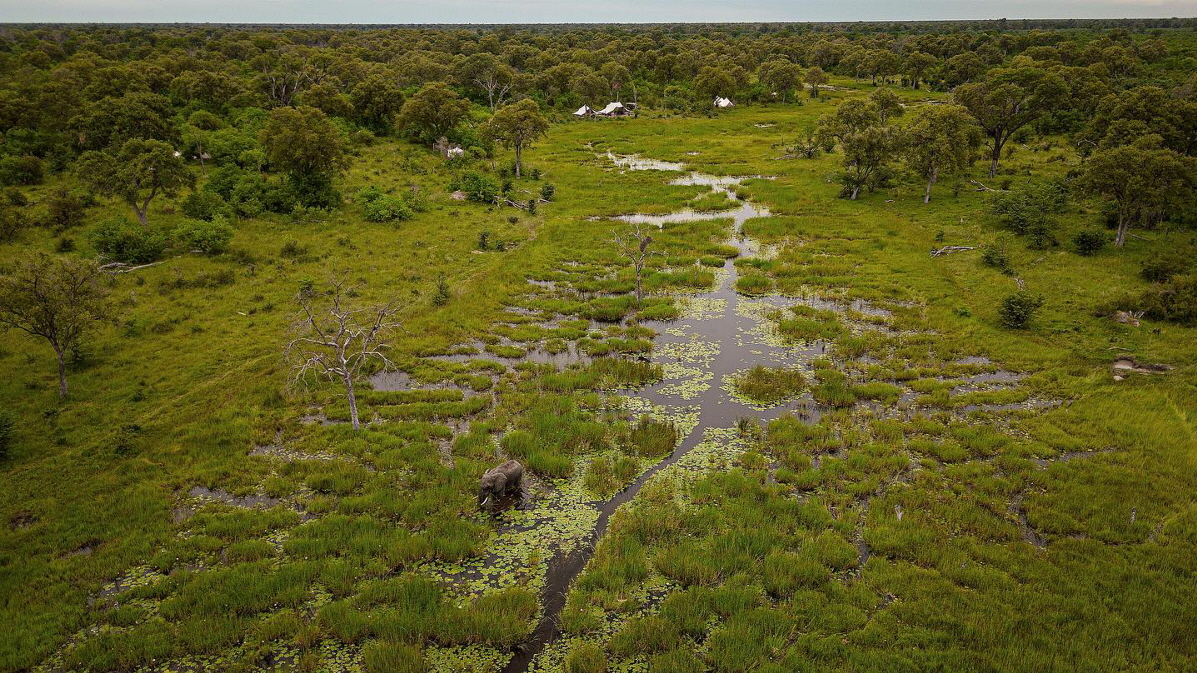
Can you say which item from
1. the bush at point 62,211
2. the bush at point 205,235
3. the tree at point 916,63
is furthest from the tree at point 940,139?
the tree at point 916,63

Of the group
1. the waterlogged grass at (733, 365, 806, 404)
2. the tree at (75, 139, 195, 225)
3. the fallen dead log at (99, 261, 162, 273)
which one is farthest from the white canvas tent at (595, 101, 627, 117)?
the waterlogged grass at (733, 365, 806, 404)

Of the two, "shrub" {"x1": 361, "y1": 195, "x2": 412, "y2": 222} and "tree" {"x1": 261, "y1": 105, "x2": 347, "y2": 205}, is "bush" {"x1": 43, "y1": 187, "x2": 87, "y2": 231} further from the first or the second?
"shrub" {"x1": 361, "y1": 195, "x2": 412, "y2": 222}

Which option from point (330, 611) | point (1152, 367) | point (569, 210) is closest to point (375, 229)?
point (569, 210)

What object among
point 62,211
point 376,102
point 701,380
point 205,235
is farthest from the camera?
point 376,102

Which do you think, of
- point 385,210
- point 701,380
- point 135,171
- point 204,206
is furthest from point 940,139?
point 135,171

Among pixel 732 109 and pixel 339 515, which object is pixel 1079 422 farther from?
pixel 732 109

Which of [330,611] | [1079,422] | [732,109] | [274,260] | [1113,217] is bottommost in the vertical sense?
[330,611]

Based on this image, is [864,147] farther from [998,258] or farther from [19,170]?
[19,170]

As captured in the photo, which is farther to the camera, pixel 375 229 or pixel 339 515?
pixel 375 229
